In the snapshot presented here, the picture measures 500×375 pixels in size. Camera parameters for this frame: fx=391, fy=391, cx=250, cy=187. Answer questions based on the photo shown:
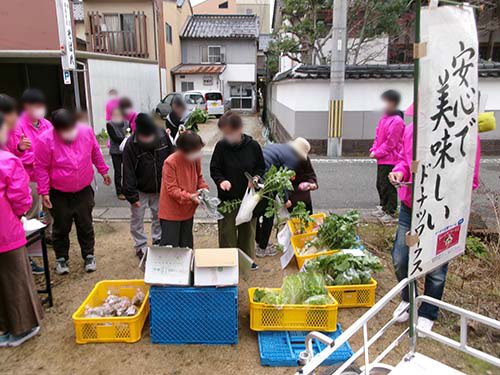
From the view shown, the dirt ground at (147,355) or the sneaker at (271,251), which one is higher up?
the sneaker at (271,251)

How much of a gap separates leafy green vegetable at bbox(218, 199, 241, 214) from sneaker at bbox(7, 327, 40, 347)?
1928 mm

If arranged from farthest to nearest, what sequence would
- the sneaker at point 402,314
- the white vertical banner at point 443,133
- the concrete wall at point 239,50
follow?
the concrete wall at point 239,50 < the sneaker at point 402,314 < the white vertical banner at point 443,133

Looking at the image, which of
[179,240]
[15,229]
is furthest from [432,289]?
[15,229]

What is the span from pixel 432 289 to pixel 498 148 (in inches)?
397

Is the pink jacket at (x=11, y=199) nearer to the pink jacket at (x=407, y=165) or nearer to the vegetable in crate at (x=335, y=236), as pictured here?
the vegetable in crate at (x=335, y=236)

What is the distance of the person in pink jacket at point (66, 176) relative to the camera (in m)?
3.85

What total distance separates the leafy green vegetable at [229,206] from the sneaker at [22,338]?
1.93 metres

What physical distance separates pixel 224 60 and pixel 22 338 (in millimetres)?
26227

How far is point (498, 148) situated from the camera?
443 inches

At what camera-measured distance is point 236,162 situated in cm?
393

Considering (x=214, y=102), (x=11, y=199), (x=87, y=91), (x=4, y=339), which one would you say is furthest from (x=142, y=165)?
(x=214, y=102)

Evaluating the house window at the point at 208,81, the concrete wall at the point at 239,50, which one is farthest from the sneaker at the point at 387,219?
the concrete wall at the point at 239,50

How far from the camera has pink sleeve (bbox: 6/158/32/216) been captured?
287cm

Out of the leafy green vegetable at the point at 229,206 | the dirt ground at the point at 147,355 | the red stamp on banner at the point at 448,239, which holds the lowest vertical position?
the dirt ground at the point at 147,355
